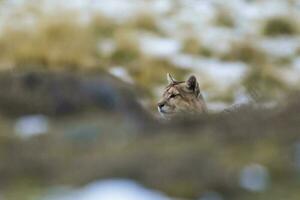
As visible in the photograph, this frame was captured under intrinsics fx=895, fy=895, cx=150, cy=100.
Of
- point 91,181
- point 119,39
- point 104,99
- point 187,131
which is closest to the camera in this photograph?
point 91,181

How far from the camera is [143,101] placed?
620 inches

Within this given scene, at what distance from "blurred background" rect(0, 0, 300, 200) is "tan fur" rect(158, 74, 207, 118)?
45 cm

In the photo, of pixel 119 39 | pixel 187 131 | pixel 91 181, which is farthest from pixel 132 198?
pixel 119 39

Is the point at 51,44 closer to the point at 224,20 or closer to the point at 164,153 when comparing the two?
the point at 224,20

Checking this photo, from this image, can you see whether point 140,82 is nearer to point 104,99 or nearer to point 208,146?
point 104,99

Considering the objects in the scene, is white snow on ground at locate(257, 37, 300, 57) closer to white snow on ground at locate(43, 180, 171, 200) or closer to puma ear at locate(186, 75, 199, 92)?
puma ear at locate(186, 75, 199, 92)

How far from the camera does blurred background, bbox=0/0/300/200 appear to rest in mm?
7215

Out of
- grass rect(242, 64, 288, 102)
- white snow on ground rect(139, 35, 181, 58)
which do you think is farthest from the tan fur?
white snow on ground rect(139, 35, 181, 58)

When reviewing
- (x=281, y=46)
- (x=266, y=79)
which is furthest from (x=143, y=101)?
(x=281, y=46)

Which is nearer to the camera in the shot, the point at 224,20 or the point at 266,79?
the point at 266,79

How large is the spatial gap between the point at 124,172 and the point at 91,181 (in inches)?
12.1

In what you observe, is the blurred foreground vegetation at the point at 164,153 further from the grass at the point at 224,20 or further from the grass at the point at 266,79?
the grass at the point at 224,20

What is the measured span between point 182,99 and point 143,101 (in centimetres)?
344

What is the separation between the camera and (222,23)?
2280 cm
